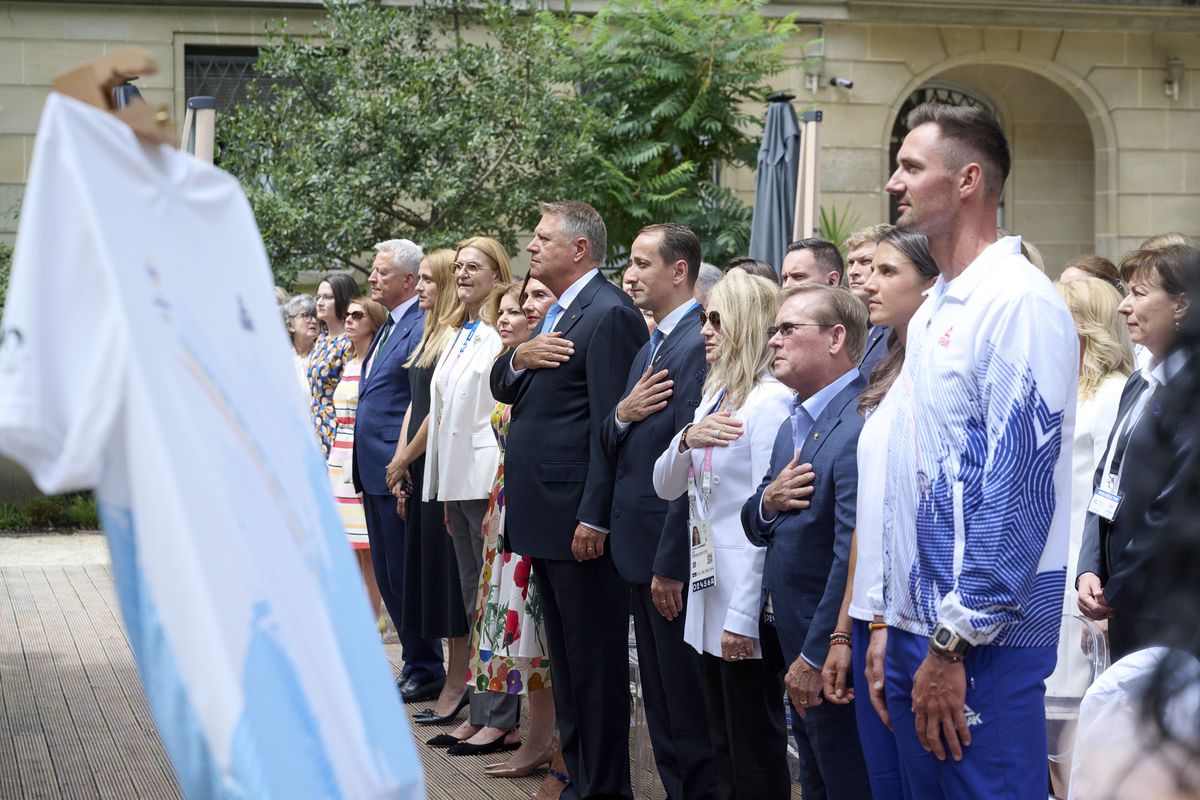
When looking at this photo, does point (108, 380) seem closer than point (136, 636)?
Yes

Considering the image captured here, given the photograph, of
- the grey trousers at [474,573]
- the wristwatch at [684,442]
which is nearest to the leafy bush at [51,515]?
the grey trousers at [474,573]

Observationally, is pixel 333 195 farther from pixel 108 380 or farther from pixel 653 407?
pixel 108 380

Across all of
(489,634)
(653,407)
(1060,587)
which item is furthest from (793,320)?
(489,634)

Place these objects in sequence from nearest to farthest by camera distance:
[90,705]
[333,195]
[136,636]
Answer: [136,636] → [90,705] → [333,195]

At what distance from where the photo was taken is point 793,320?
14.9ft

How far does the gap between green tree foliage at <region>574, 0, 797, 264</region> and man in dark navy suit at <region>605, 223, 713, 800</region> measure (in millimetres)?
8868

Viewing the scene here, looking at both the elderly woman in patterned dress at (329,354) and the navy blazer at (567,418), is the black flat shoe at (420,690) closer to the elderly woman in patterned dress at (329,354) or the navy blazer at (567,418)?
the elderly woman in patterned dress at (329,354)

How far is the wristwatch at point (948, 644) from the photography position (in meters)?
3.24

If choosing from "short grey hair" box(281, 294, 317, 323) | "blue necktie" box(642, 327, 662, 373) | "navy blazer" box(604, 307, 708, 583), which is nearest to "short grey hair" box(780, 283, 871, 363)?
A: "navy blazer" box(604, 307, 708, 583)

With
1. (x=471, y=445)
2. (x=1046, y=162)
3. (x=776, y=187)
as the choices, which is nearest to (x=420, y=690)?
(x=471, y=445)

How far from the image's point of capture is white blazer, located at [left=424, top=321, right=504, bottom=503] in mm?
6980

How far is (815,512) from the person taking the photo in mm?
4277

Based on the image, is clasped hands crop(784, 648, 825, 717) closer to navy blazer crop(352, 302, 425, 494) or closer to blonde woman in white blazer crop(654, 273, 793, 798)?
blonde woman in white blazer crop(654, 273, 793, 798)

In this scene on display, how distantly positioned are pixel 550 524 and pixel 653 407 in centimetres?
76
